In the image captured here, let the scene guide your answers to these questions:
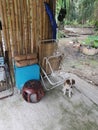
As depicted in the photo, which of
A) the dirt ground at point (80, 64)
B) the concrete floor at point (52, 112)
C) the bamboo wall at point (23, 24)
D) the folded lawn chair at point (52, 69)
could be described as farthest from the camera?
the dirt ground at point (80, 64)

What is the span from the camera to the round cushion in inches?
99.3

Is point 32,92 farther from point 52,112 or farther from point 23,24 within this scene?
point 23,24

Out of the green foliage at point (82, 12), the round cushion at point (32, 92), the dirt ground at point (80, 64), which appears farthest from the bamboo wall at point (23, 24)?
the green foliage at point (82, 12)

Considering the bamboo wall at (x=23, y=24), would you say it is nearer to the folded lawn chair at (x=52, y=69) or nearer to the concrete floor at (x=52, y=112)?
the folded lawn chair at (x=52, y=69)

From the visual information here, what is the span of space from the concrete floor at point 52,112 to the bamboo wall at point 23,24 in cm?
103

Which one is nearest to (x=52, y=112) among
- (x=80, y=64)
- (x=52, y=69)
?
(x=52, y=69)

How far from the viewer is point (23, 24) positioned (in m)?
2.66

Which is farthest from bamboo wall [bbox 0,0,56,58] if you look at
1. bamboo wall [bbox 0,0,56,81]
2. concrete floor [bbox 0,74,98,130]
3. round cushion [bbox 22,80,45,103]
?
concrete floor [bbox 0,74,98,130]

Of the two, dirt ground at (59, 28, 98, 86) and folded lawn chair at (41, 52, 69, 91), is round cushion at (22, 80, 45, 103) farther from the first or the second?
dirt ground at (59, 28, 98, 86)

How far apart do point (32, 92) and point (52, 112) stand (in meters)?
0.50

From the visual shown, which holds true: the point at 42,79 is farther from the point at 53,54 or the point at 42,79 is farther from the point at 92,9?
the point at 92,9

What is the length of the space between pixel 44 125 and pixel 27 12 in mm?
2031

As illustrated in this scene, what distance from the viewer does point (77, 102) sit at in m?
2.72

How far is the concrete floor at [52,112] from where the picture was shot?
218cm
